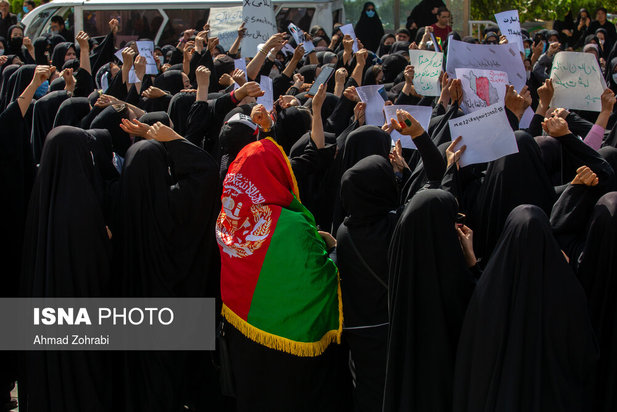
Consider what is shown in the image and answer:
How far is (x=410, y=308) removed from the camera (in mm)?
2541

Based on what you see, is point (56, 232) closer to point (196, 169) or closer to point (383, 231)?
point (196, 169)

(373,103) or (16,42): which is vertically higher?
(373,103)

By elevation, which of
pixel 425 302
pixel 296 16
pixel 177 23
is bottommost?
pixel 177 23

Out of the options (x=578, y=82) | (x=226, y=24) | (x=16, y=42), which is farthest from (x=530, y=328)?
(x=16, y=42)

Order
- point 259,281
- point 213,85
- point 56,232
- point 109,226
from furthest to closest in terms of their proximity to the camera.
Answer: point 213,85 → point 109,226 → point 56,232 → point 259,281

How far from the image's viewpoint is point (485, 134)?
10.1ft

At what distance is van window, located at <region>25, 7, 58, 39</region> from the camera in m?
12.8

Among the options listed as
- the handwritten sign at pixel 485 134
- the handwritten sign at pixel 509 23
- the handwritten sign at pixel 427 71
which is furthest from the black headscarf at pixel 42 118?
the handwritten sign at pixel 509 23

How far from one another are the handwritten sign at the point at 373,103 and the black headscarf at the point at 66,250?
180cm

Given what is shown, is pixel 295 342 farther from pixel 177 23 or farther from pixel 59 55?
pixel 177 23

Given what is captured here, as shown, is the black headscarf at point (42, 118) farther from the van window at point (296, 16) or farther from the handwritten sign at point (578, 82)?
the van window at point (296, 16)

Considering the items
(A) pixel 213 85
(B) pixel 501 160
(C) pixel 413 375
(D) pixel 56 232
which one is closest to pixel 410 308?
(C) pixel 413 375

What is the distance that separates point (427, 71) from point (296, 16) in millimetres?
7834

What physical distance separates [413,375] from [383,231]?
0.58 meters
